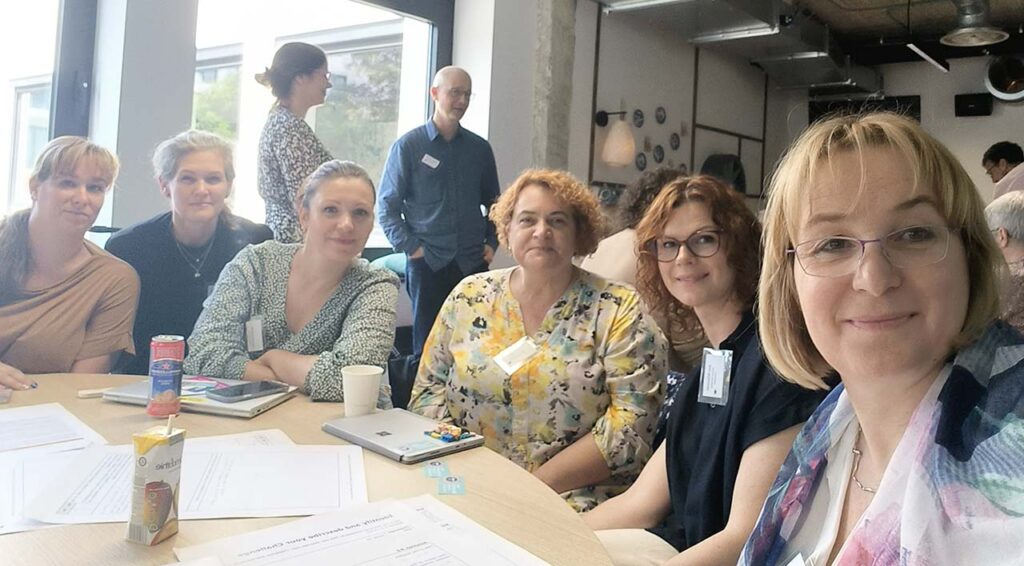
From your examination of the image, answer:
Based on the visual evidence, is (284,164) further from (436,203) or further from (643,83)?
(643,83)

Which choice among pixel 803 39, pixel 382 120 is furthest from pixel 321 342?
pixel 803 39

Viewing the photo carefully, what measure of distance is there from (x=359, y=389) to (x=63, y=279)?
42.2 inches

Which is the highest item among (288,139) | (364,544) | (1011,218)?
(288,139)

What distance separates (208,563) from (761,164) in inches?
307

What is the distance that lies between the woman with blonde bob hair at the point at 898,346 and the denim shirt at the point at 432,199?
279 centimetres

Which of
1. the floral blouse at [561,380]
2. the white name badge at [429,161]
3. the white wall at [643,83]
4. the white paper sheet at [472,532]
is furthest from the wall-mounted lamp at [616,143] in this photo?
the white paper sheet at [472,532]

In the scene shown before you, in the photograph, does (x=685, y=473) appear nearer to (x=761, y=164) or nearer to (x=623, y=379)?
(x=623, y=379)

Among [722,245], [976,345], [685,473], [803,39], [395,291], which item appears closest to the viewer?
[976,345]

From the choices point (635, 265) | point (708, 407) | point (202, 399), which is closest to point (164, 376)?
point (202, 399)

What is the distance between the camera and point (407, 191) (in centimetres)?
372

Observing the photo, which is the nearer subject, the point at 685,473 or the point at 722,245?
the point at 685,473

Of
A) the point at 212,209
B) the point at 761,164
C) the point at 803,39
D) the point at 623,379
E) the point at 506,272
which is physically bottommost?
the point at 623,379

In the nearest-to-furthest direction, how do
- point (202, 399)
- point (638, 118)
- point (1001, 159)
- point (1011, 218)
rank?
point (202, 399) < point (1011, 218) < point (638, 118) < point (1001, 159)

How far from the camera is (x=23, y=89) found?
2.72 metres
